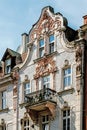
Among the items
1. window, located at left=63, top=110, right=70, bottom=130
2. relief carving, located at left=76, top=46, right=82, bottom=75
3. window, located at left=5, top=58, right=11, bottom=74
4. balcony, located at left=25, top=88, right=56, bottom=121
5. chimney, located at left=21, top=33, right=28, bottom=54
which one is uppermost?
chimney, located at left=21, top=33, right=28, bottom=54

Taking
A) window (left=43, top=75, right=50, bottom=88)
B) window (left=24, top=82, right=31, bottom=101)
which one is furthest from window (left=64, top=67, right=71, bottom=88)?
window (left=24, top=82, right=31, bottom=101)

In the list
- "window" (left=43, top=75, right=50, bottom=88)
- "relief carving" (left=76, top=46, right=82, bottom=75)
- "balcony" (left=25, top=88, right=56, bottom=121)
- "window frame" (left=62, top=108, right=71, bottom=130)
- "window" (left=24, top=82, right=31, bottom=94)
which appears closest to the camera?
"window frame" (left=62, top=108, right=71, bottom=130)

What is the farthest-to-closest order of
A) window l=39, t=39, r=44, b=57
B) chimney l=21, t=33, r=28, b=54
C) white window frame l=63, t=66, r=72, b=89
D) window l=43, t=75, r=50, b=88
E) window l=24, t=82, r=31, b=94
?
chimney l=21, t=33, r=28, b=54 < window l=24, t=82, r=31, b=94 < window l=39, t=39, r=44, b=57 < window l=43, t=75, r=50, b=88 < white window frame l=63, t=66, r=72, b=89

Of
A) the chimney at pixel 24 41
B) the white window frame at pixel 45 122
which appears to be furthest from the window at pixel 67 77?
the chimney at pixel 24 41

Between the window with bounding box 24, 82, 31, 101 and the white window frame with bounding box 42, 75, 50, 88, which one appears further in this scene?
the window with bounding box 24, 82, 31, 101

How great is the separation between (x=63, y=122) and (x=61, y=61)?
15.8 feet

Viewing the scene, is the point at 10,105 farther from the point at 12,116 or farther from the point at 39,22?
the point at 39,22

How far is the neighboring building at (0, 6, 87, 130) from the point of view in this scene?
36969 mm

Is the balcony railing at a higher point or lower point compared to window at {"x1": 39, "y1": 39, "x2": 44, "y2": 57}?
lower

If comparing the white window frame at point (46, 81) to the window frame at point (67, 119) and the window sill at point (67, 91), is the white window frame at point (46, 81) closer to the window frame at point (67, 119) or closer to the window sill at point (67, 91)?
the window sill at point (67, 91)

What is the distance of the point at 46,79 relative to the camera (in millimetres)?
39500

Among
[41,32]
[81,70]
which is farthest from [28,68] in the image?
[81,70]

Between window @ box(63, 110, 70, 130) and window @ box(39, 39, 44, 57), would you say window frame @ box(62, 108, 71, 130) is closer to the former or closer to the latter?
window @ box(63, 110, 70, 130)

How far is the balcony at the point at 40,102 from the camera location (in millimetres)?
37578
